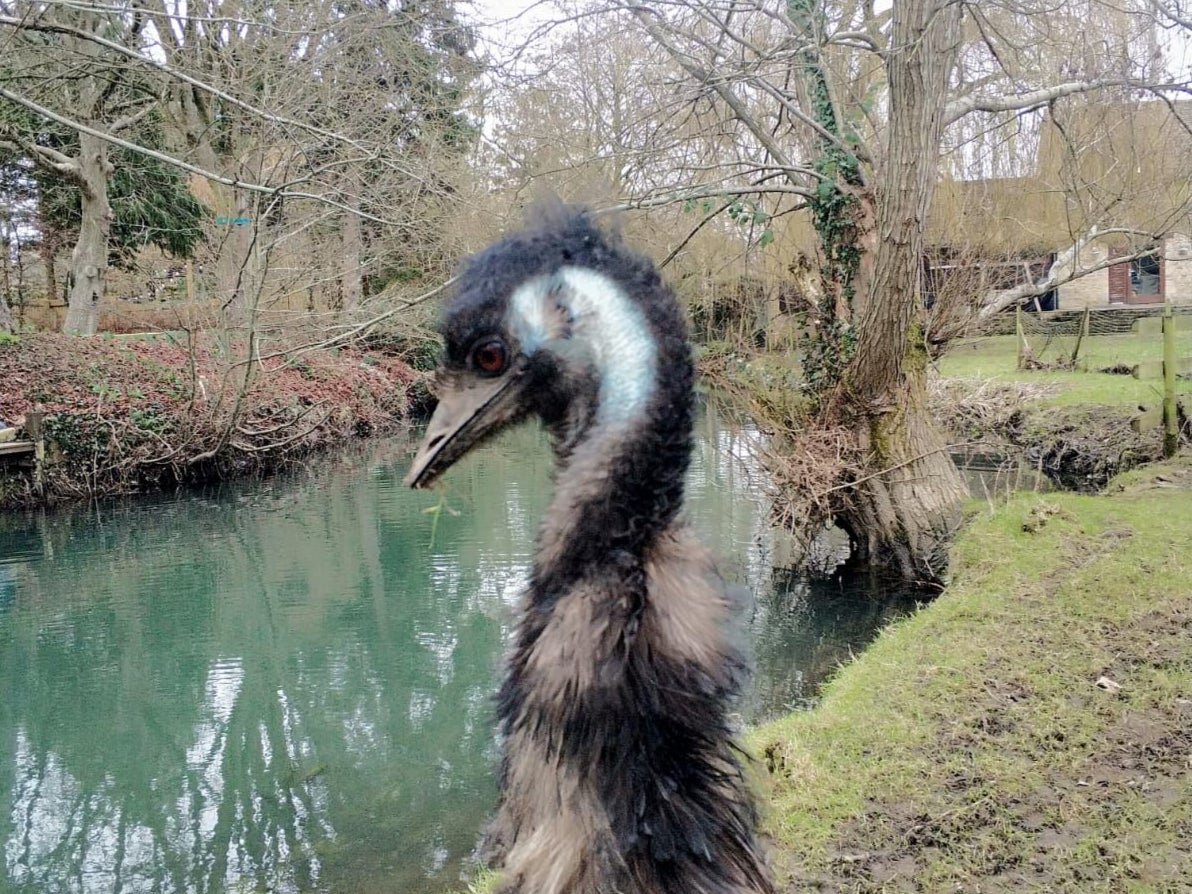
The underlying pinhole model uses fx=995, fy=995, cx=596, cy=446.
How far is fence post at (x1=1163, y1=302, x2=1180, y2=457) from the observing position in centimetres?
1118

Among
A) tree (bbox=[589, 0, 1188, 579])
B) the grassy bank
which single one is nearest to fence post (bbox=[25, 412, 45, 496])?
tree (bbox=[589, 0, 1188, 579])

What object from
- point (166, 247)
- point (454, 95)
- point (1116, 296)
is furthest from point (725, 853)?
point (1116, 296)

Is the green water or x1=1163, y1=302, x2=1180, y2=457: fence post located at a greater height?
x1=1163, y1=302, x2=1180, y2=457: fence post

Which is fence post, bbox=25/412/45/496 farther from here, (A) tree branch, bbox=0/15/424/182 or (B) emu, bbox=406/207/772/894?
(B) emu, bbox=406/207/772/894

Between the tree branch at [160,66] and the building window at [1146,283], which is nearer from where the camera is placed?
the tree branch at [160,66]

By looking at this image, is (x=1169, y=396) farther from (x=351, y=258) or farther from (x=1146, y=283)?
(x=1146, y=283)

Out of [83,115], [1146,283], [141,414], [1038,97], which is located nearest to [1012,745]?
[1038,97]

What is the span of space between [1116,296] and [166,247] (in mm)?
29282

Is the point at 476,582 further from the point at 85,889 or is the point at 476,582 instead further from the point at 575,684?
the point at 575,684

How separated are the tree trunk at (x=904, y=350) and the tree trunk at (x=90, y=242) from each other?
620 inches

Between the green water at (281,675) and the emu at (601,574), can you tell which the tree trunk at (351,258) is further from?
the emu at (601,574)

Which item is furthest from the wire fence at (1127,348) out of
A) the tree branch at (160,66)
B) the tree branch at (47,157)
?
the tree branch at (47,157)

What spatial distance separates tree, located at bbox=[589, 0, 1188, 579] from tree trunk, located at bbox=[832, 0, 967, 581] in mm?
14

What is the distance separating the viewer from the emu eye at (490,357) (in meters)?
1.73
